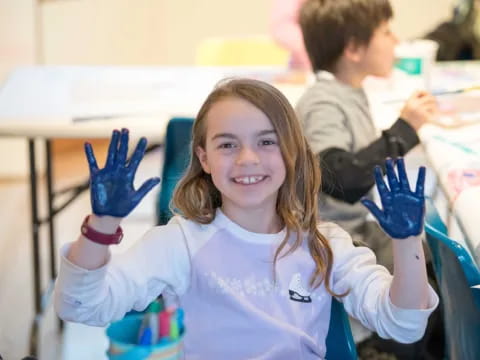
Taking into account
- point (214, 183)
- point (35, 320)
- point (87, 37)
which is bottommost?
point (35, 320)

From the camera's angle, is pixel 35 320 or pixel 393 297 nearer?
pixel 393 297

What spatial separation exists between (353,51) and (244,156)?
0.91 m

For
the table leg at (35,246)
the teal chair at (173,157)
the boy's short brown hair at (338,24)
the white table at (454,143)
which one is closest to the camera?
the white table at (454,143)

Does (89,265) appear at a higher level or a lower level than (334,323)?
higher

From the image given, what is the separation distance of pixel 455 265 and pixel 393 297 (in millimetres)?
171

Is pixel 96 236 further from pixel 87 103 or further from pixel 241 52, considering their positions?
pixel 241 52

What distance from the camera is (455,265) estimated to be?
125cm

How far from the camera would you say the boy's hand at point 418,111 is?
182 cm

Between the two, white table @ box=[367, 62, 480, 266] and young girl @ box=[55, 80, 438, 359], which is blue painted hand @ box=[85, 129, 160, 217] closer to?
young girl @ box=[55, 80, 438, 359]

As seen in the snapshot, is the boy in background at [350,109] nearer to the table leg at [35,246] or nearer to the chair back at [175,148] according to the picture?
the chair back at [175,148]

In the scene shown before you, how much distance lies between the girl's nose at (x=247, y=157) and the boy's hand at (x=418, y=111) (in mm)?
673

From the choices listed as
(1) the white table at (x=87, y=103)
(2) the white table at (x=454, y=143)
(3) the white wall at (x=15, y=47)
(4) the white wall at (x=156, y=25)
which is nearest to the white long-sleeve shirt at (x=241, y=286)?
(2) the white table at (x=454, y=143)

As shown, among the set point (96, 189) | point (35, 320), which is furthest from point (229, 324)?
point (35, 320)

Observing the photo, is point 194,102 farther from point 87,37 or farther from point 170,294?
point 87,37
